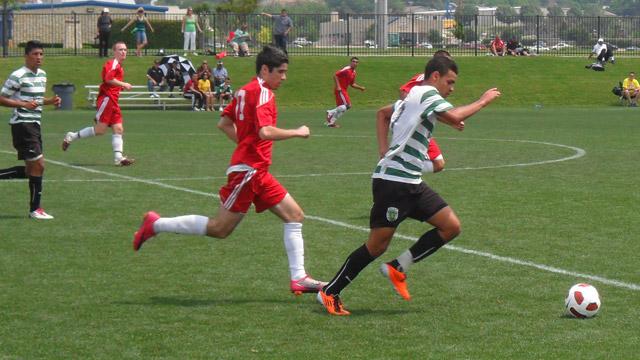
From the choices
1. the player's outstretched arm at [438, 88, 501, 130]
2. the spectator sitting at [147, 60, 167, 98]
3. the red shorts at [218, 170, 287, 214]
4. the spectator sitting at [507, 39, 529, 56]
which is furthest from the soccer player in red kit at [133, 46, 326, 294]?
the spectator sitting at [507, 39, 529, 56]

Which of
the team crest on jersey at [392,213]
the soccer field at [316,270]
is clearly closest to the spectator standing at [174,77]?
the soccer field at [316,270]

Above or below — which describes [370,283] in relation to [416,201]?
below

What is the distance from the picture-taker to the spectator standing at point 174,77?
4616cm

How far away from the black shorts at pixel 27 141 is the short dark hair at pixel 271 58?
5.86 meters

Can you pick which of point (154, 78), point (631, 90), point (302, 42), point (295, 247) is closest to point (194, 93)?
point (154, 78)

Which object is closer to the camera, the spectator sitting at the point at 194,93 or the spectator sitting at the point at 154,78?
the spectator sitting at the point at 194,93

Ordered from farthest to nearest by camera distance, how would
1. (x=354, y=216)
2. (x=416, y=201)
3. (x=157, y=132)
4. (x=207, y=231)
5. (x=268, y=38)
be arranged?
(x=268, y=38) → (x=157, y=132) → (x=354, y=216) → (x=207, y=231) → (x=416, y=201)

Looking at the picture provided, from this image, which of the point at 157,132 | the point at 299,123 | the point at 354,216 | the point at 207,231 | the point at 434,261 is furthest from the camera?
the point at 299,123

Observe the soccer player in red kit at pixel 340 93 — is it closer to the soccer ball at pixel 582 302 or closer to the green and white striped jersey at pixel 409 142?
the green and white striped jersey at pixel 409 142

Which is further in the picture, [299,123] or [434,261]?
[299,123]

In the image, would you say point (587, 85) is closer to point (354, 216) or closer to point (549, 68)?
point (549, 68)

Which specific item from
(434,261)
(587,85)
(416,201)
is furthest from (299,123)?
(416,201)

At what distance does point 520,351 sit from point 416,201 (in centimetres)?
176

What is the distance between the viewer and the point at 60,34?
79938mm
